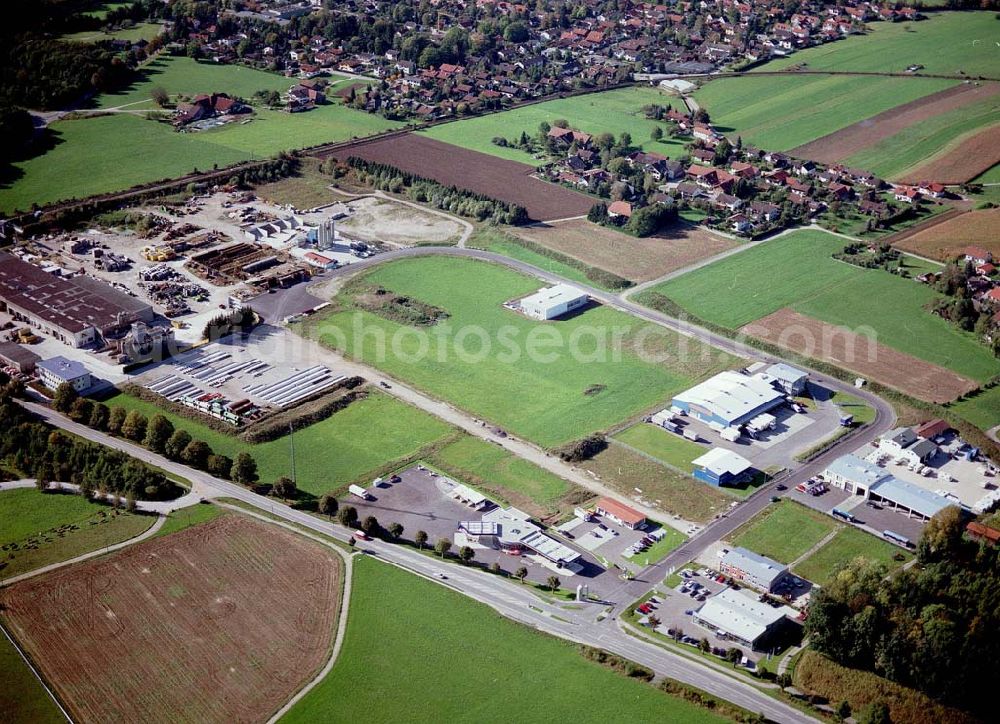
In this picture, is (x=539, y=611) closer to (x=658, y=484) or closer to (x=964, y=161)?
(x=658, y=484)

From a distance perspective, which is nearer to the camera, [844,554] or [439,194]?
[844,554]

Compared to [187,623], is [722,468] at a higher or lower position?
higher

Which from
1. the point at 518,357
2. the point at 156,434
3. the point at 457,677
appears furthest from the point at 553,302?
the point at 457,677

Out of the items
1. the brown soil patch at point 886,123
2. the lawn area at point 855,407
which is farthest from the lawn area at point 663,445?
the brown soil patch at point 886,123

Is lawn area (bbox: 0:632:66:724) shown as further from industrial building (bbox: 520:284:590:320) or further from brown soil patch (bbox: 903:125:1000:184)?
brown soil patch (bbox: 903:125:1000:184)

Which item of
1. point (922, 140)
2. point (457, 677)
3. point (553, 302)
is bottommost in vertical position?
point (457, 677)

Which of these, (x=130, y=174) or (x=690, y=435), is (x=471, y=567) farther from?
(x=130, y=174)

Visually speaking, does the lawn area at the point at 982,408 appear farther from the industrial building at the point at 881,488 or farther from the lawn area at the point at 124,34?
the lawn area at the point at 124,34

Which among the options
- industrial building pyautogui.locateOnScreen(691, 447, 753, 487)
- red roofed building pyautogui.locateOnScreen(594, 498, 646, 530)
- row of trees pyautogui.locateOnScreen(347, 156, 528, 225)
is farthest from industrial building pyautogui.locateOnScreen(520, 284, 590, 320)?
red roofed building pyautogui.locateOnScreen(594, 498, 646, 530)
